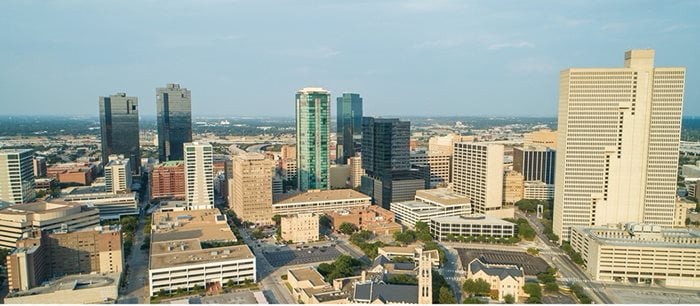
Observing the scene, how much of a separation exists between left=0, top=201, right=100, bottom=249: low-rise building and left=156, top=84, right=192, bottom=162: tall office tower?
22857mm

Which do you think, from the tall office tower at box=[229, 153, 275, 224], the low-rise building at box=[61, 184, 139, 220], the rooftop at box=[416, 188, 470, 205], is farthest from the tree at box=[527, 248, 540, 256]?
the low-rise building at box=[61, 184, 139, 220]

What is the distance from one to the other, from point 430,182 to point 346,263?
61.3ft

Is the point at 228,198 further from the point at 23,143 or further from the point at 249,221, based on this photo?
the point at 23,143

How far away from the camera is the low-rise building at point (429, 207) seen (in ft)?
87.9

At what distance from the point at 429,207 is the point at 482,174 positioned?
13.8 feet

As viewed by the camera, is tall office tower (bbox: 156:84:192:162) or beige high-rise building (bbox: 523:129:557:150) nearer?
beige high-rise building (bbox: 523:129:557:150)

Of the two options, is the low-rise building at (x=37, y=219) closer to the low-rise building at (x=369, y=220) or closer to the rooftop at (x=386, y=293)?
the low-rise building at (x=369, y=220)

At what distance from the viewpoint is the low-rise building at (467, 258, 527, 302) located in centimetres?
1692

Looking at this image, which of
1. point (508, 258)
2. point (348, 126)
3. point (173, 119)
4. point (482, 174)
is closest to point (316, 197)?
point (482, 174)

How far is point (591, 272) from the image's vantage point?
19.3m

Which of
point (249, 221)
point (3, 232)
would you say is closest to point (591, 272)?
point (249, 221)

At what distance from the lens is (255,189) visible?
2752cm

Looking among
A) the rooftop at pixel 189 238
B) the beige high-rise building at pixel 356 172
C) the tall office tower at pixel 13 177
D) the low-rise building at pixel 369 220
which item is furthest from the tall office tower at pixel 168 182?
the beige high-rise building at pixel 356 172

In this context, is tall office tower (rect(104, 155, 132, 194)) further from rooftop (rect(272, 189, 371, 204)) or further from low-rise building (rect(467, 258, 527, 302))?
low-rise building (rect(467, 258, 527, 302))
